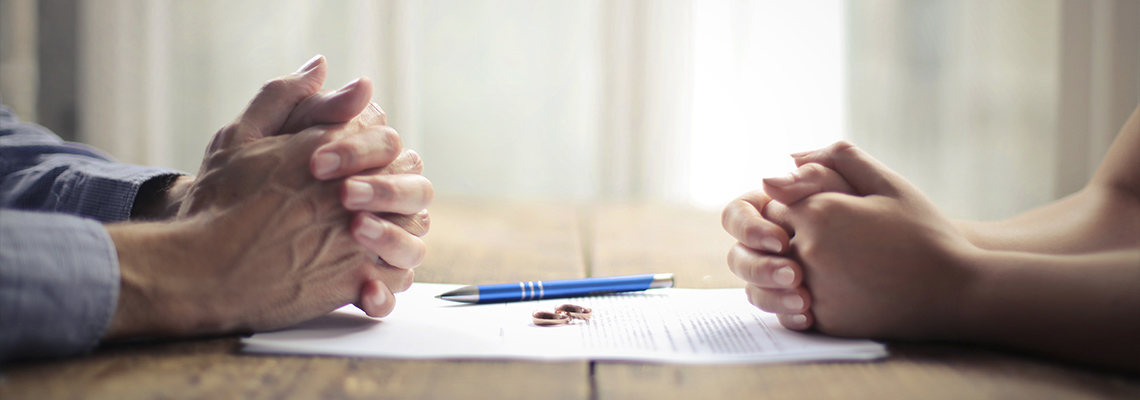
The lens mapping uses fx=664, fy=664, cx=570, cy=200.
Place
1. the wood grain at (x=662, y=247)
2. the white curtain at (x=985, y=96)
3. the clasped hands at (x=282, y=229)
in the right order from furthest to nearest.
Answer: the white curtain at (x=985, y=96) → the wood grain at (x=662, y=247) → the clasped hands at (x=282, y=229)

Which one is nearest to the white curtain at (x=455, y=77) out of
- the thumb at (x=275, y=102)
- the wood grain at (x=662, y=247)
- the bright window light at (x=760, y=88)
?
the bright window light at (x=760, y=88)

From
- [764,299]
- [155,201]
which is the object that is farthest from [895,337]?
[155,201]

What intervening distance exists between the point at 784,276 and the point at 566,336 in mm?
186

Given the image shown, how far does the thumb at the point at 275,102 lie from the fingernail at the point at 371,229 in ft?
0.46

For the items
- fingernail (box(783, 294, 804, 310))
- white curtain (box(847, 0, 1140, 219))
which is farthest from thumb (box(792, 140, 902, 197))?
white curtain (box(847, 0, 1140, 219))

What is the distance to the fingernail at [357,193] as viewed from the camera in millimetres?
555

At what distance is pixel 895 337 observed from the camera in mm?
525

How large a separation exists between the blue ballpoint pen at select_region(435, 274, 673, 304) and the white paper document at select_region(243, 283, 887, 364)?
0.01m

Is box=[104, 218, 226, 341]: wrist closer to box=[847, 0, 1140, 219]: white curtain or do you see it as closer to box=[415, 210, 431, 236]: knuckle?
box=[415, 210, 431, 236]: knuckle

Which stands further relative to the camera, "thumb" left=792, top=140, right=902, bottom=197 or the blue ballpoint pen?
the blue ballpoint pen

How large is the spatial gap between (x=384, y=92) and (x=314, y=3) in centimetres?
52

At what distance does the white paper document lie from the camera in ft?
1.58

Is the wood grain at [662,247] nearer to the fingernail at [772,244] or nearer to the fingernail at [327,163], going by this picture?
the fingernail at [772,244]

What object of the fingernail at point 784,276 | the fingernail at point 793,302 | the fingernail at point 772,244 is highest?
the fingernail at point 772,244
